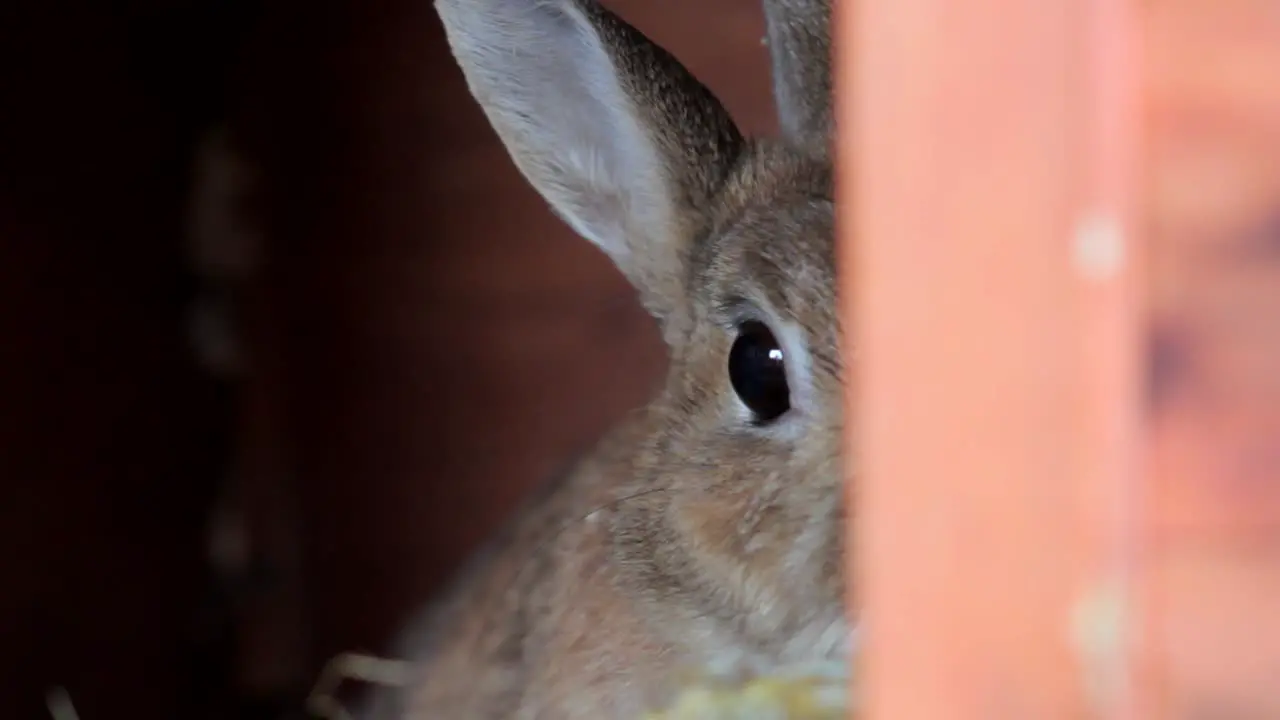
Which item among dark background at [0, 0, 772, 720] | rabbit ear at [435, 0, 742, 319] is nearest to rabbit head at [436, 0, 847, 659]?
rabbit ear at [435, 0, 742, 319]

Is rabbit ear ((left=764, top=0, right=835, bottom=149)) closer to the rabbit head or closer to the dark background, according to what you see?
the rabbit head

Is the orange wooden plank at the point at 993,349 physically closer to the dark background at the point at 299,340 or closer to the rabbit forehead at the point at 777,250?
the rabbit forehead at the point at 777,250

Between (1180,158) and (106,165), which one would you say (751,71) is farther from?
(1180,158)

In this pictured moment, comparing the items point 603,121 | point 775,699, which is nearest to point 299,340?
point 603,121

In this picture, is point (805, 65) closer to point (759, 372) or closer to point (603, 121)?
point (603, 121)

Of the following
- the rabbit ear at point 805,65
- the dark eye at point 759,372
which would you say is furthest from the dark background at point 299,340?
the dark eye at point 759,372

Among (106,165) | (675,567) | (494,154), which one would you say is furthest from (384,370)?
(675,567)
